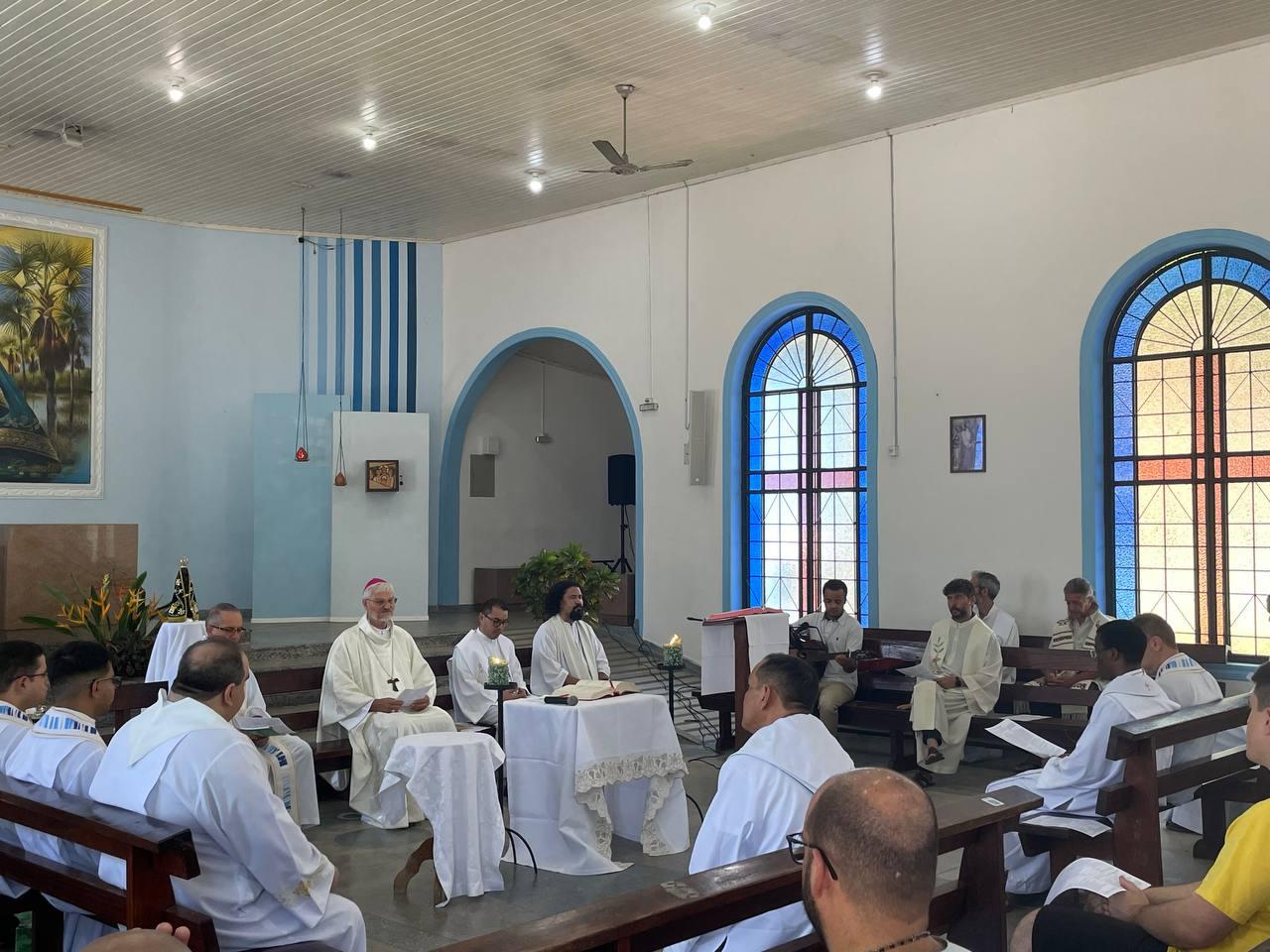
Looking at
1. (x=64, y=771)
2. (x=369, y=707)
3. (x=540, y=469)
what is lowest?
(x=369, y=707)

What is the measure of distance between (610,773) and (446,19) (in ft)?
15.6

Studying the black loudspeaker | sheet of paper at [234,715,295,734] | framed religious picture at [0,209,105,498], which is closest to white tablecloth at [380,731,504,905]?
sheet of paper at [234,715,295,734]

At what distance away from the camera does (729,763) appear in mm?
3340

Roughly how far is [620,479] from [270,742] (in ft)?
30.1

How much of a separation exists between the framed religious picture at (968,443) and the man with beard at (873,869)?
7.31 metres

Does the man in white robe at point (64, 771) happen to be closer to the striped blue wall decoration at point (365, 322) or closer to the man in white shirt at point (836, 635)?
the man in white shirt at point (836, 635)

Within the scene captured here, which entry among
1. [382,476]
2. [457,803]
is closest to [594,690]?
[457,803]

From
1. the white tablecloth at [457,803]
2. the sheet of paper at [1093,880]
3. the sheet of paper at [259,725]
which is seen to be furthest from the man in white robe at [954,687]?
the sheet of paper at [1093,880]

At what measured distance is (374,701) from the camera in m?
6.80

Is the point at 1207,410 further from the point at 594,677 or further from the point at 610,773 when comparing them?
the point at 610,773

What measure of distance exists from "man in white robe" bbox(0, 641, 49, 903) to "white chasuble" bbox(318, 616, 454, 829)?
2.44 m

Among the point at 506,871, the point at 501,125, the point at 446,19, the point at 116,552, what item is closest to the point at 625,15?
the point at 446,19

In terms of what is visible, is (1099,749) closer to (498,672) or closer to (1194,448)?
(498,672)

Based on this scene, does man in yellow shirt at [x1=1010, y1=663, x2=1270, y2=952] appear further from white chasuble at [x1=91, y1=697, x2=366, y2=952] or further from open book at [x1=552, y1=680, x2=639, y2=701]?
open book at [x1=552, y1=680, x2=639, y2=701]
